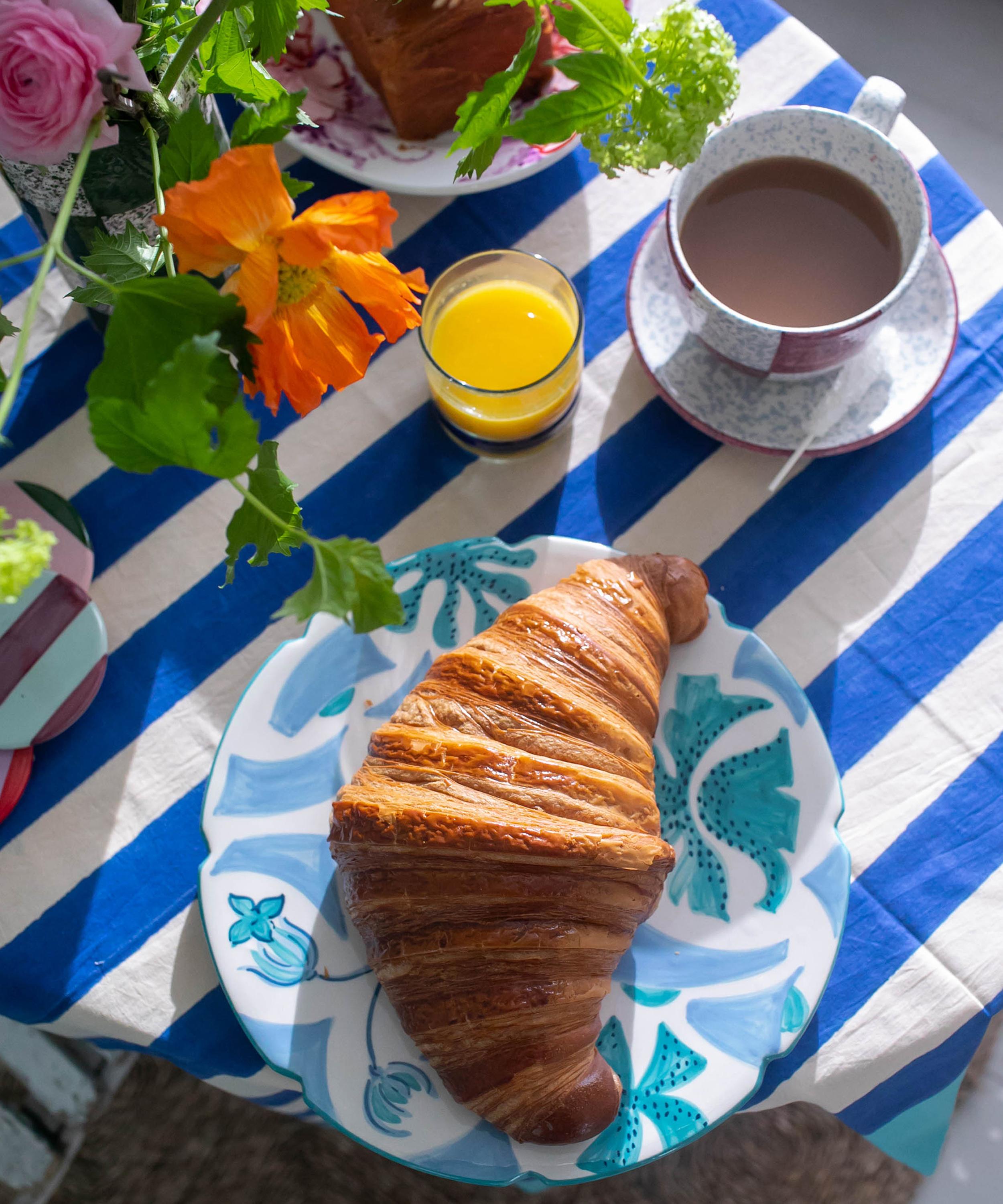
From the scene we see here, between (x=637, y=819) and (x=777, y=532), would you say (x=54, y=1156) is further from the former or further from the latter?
(x=777, y=532)

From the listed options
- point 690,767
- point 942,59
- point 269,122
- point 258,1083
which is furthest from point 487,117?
point 942,59

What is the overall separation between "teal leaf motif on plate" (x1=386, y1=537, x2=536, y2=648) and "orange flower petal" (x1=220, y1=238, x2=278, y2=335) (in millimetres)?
482

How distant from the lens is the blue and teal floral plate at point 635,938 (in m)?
0.79

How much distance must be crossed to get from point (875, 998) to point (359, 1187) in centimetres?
85

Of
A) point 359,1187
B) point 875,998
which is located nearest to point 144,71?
point 875,998

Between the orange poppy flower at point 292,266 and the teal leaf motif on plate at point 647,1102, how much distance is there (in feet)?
2.06

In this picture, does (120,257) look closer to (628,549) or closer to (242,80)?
(242,80)

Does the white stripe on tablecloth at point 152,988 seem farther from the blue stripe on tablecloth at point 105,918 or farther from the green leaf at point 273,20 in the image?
Result: the green leaf at point 273,20

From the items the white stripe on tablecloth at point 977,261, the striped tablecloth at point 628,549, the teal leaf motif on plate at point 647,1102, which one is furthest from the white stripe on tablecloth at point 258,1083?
the white stripe on tablecloth at point 977,261

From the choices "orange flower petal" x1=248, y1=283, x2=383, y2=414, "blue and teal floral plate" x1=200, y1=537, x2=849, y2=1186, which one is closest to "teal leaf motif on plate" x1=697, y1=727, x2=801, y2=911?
"blue and teal floral plate" x1=200, y1=537, x2=849, y2=1186

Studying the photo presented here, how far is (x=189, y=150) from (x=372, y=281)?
11 cm

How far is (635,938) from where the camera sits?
0.85 meters

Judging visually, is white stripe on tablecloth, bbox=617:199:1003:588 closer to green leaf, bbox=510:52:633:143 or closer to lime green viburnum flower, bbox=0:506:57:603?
green leaf, bbox=510:52:633:143

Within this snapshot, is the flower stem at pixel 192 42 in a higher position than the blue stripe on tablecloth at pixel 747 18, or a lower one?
higher
